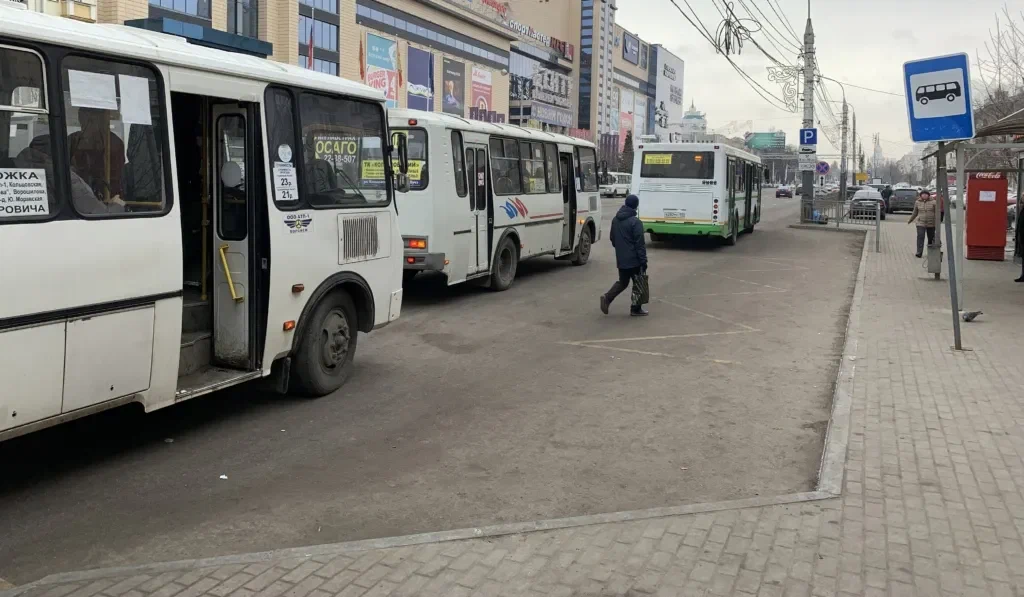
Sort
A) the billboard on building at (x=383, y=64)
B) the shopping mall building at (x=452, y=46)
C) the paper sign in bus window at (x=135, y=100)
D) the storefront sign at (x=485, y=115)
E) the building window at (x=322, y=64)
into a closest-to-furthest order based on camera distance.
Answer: the paper sign in bus window at (x=135, y=100), the shopping mall building at (x=452, y=46), the building window at (x=322, y=64), the billboard on building at (x=383, y=64), the storefront sign at (x=485, y=115)

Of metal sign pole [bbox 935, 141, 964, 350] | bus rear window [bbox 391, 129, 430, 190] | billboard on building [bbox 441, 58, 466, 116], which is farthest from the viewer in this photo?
billboard on building [bbox 441, 58, 466, 116]

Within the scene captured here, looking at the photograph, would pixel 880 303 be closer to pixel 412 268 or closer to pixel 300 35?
pixel 412 268

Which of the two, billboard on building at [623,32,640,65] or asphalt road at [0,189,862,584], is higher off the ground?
billboard on building at [623,32,640,65]

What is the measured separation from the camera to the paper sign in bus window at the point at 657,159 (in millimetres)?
21875

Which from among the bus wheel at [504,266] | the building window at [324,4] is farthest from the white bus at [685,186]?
the building window at [324,4]

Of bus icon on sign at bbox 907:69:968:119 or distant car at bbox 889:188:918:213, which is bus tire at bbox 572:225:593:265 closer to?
bus icon on sign at bbox 907:69:968:119

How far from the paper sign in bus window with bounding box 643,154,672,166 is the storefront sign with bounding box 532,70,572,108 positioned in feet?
250

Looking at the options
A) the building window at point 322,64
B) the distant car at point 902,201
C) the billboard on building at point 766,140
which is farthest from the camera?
the billboard on building at point 766,140

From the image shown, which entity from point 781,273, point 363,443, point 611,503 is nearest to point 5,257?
point 363,443

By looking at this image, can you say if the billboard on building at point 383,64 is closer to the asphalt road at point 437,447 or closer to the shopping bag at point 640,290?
the shopping bag at point 640,290

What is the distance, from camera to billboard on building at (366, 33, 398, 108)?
60406mm

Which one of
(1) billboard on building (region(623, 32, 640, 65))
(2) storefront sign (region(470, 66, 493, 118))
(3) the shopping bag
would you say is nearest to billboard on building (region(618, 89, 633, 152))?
(1) billboard on building (region(623, 32, 640, 65))

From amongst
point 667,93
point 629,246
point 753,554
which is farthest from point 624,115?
point 753,554

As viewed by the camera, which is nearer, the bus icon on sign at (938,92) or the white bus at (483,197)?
the bus icon on sign at (938,92)
